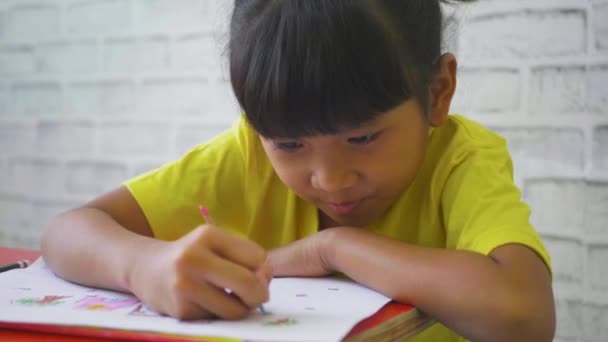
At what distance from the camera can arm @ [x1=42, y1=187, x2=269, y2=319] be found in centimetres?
60

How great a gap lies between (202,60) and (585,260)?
860 mm

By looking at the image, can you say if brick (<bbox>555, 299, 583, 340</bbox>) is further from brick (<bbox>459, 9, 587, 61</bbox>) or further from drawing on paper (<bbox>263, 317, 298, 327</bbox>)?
drawing on paper (<bbox>263, 317, 298, 327</bbox>)

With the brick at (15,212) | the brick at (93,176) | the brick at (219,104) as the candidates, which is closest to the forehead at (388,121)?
the brick at (219,104)

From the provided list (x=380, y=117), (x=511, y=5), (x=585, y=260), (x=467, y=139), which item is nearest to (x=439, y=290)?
(x=380, y=117)

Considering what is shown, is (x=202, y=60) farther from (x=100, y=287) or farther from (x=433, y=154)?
(x=100, y=287)

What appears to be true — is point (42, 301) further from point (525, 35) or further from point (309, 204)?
point (525, 35)

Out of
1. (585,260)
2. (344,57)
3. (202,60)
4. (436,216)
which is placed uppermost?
(344,57)

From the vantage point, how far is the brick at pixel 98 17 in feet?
5.70

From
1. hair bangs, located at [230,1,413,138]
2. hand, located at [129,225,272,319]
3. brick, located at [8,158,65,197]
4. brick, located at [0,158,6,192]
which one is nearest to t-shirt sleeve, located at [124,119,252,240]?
hair bangs, located at [230,1,413,138]

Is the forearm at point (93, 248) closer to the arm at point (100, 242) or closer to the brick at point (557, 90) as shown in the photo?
the arm at point (100, 242)

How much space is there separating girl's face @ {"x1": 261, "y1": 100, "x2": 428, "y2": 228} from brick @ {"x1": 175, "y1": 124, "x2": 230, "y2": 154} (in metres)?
0.74

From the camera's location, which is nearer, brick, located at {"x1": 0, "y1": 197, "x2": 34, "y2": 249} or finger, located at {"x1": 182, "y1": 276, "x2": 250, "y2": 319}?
finger, located at {"x1": 182, "y1": 276, "x2": 250, "y2": 319}

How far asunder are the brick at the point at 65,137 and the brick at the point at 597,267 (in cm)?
115

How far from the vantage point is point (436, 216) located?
0.93m
